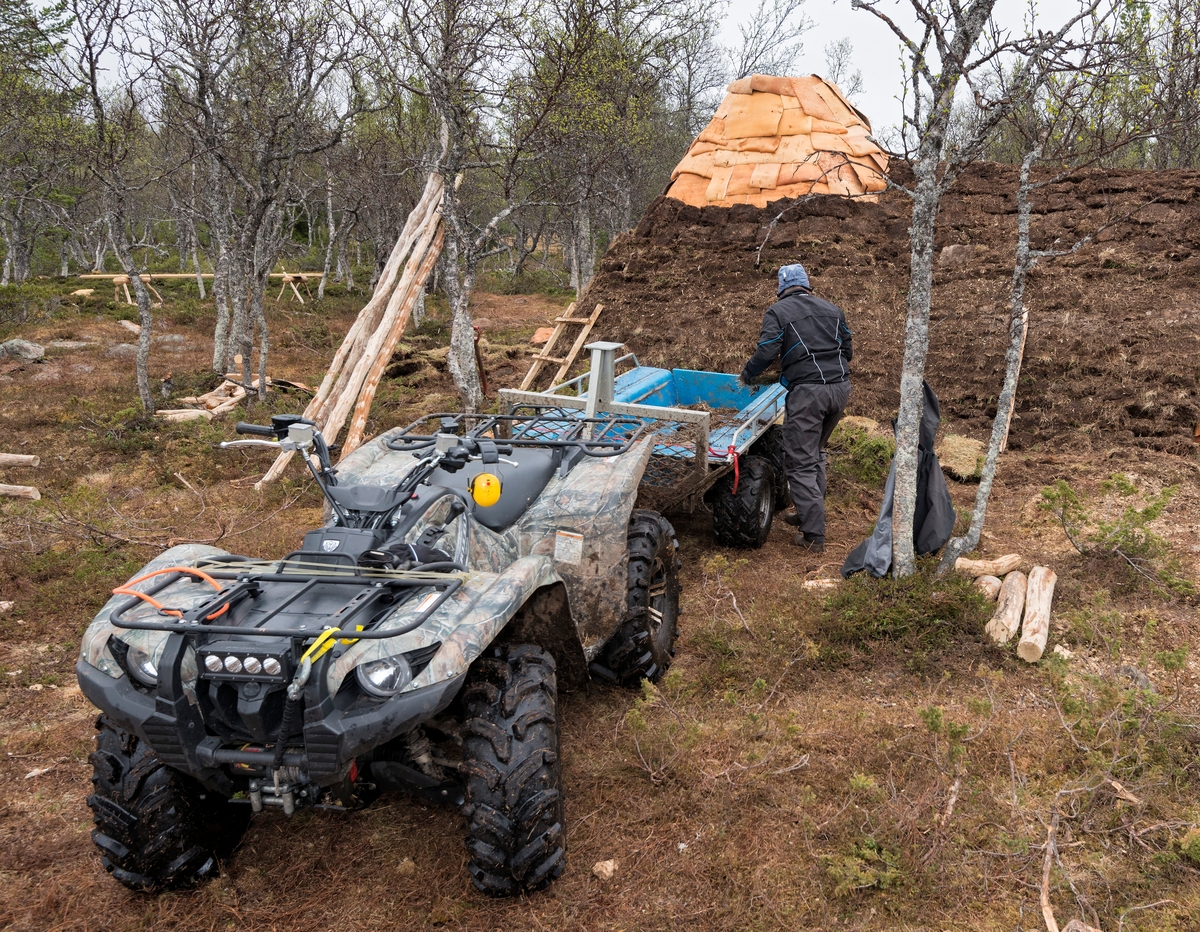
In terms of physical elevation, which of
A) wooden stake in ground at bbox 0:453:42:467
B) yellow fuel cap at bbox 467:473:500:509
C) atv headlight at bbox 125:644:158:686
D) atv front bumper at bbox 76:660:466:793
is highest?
yellow fuel cap at bbox 467:473:500:509

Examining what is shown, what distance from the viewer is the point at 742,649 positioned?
4676 mm

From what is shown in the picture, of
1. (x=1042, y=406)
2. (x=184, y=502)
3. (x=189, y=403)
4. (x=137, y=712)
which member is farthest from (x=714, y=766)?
(x=189, y=403)

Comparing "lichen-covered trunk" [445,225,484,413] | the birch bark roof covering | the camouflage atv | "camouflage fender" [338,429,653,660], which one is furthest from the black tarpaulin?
the birch bark roof covering

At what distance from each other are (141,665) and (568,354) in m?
8.58

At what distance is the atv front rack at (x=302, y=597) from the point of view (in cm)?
256

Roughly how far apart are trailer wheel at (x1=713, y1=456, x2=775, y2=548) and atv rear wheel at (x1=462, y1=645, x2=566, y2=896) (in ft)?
11.6

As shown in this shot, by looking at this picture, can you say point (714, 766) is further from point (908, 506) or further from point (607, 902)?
point (908, 506)

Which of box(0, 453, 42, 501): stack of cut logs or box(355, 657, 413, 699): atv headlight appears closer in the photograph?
box(355, 657, 413, 699): atv headlight

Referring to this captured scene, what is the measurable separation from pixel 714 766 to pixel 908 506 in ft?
7.50

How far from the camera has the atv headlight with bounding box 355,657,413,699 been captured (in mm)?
2533

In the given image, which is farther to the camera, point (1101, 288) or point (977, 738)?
point (1101, 288)

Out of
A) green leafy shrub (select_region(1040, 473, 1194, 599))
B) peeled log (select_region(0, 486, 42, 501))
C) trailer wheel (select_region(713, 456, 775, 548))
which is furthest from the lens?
peeled log (select_region(0, 486, 42, 501))

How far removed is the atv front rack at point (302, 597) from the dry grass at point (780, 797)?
1108 mm

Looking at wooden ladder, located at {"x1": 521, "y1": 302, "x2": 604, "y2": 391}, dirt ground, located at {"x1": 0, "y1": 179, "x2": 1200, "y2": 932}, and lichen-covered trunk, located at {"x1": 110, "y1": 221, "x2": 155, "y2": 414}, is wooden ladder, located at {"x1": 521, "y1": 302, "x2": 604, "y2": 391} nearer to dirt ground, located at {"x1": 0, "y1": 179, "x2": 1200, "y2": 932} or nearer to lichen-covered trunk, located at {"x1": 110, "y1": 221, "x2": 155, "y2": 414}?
dirt ground, located at {"x1": 0, "y1": 179, "x2": 1200, "y2": 932}
